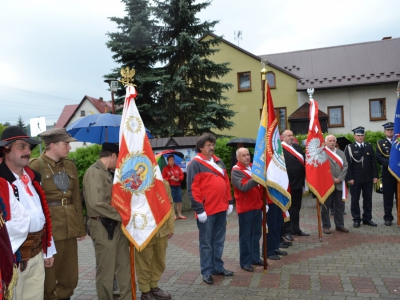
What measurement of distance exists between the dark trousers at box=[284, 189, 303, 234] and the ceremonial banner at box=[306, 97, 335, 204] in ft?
1.30

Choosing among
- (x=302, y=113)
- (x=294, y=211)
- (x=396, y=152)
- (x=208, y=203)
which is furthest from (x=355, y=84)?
(x=208, y=203)

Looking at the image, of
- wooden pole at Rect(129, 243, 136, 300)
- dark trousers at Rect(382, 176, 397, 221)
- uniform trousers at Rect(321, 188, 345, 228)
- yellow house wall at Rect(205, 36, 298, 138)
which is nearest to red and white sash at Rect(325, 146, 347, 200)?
uniform trousers at Rect(321, 188, 345, 228)

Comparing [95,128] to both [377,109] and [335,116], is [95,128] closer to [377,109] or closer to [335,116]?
[335,116]

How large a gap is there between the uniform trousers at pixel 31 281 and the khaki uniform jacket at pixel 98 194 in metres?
0.91

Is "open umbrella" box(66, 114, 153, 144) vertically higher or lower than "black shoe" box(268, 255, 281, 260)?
higher

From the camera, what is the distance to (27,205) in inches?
149

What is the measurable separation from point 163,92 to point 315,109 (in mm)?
10065

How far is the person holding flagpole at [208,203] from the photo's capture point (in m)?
5.91

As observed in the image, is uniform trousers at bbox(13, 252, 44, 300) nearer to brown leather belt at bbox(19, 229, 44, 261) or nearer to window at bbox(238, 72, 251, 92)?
brown leather belt at bbox(19, 229, 44, 261)

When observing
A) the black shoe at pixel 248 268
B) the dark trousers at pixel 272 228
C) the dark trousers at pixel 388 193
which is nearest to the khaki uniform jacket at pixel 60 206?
the black shoe at pixel 248 268

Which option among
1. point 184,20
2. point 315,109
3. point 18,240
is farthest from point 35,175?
point 184,20

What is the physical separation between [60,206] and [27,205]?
2.84 ft

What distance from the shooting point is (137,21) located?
17.5 meters

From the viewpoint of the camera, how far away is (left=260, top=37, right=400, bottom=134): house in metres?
26.1
